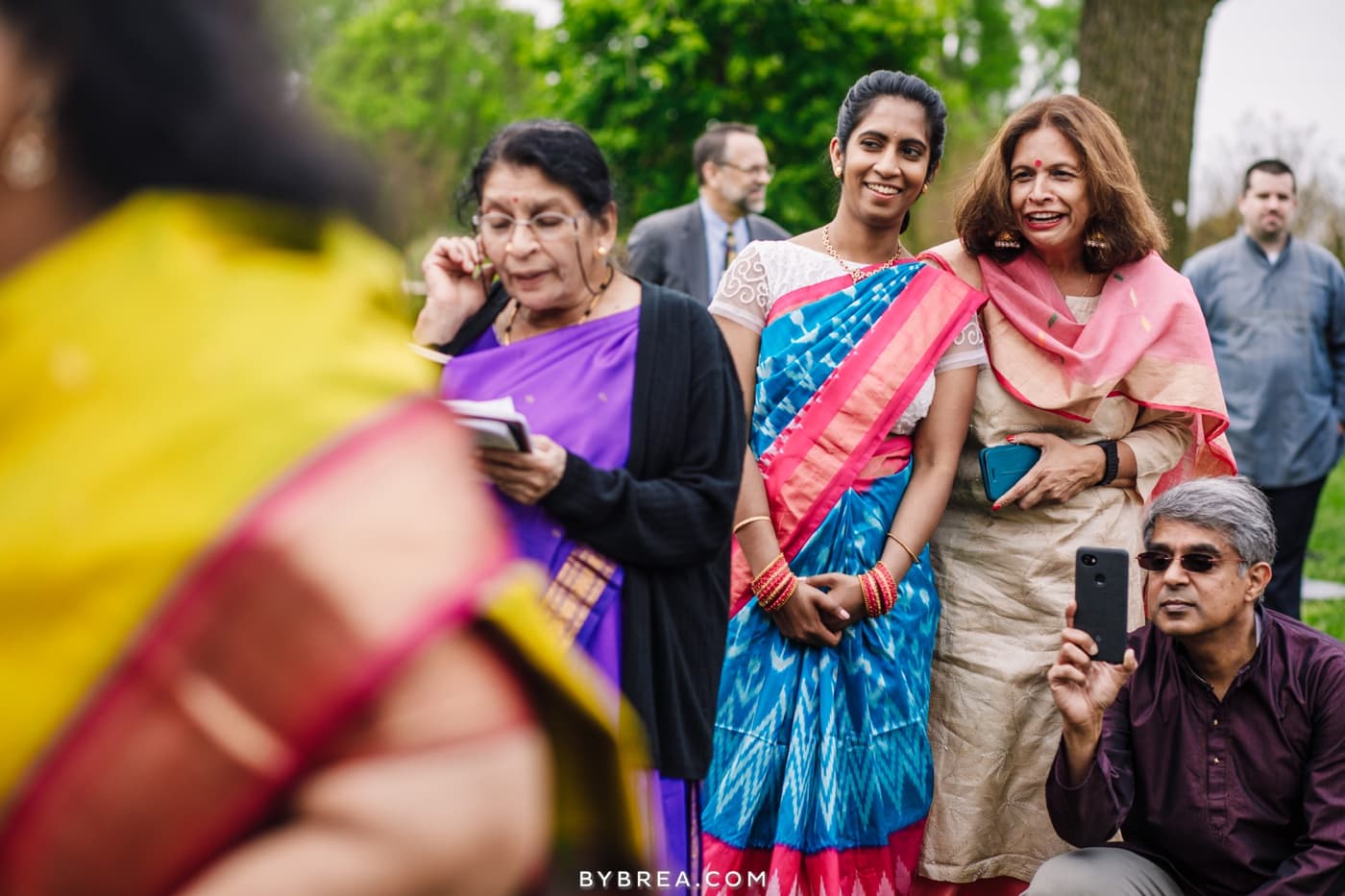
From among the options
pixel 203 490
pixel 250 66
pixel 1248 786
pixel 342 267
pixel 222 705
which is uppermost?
pixel 250 66

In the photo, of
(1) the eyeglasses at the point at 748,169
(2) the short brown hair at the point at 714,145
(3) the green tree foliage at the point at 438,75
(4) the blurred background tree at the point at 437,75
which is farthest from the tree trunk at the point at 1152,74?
(3) the green tree foliage at the point at 438,75

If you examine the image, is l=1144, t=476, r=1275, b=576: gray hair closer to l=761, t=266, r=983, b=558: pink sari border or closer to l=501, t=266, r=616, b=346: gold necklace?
l=761, t=266, r=983, b=558: pink sari border

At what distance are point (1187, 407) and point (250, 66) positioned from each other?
2.67 metres

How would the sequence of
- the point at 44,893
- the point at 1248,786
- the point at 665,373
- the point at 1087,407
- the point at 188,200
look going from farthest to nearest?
the point at 1087,407 → the point at 1248,786 → the point at 665,373 → the point at 188,200 → the point at 44,893

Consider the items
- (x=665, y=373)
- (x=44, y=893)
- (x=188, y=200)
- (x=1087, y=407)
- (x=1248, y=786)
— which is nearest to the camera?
(x=44, y=893)

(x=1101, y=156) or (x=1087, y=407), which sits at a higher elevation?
(x=1101, y=156)

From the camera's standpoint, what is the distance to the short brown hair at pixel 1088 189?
3.12 meters

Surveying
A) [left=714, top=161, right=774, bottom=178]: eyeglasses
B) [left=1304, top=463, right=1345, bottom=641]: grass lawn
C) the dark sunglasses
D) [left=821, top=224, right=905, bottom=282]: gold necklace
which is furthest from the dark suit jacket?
the dark sunglasses

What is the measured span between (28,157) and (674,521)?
5.00ft

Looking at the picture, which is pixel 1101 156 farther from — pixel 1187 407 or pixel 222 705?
pixel 222 705

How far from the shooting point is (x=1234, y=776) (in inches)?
112

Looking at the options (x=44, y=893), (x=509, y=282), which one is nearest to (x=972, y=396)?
(x=509, y=282)

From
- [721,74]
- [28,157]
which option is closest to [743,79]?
[721,74]

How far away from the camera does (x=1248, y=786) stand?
2838 mm
